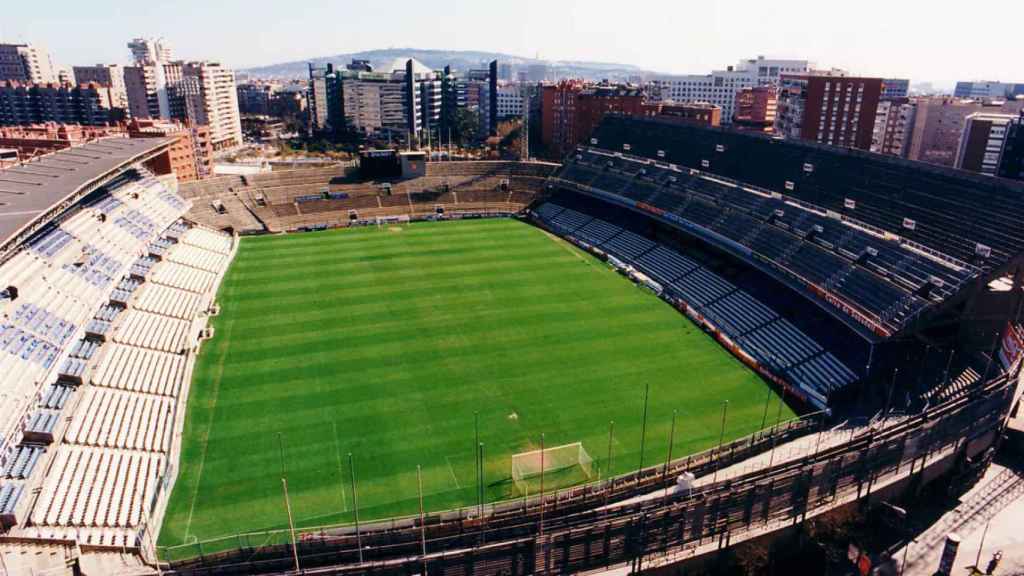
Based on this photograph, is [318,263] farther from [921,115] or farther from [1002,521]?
[921,115]

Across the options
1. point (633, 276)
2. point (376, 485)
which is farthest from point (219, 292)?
point (633, 276)

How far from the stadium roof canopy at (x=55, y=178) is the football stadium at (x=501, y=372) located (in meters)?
0.34

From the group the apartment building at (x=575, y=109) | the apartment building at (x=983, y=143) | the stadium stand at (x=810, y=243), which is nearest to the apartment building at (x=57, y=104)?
the apartment building at (x=575, y=109)

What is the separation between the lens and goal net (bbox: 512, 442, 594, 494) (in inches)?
997

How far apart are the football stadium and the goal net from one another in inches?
5.2

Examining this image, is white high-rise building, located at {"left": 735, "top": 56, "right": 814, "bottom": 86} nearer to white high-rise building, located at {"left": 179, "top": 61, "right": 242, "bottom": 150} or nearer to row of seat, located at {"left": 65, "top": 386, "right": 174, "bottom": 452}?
white high-rise building, located at {"left": 179, "top": 61, "right": 242, "bottom": 150}

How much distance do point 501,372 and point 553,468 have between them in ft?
30.2

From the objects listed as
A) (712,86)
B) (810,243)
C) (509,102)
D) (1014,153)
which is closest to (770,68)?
(712,86)

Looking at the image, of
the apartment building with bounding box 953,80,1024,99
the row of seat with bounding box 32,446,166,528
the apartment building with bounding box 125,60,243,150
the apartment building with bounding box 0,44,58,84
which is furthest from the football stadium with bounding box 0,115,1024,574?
the apartment building with bounding box 953,80,1024,99

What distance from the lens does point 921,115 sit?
9656 cm

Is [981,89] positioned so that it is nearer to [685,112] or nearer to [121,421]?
[685,112]

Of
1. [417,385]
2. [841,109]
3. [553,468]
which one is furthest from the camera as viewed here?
[841,109]

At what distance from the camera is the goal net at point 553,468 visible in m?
25.3

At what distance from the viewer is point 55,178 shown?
135 feet
